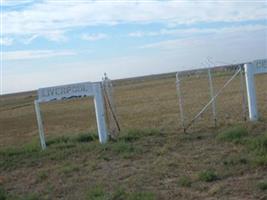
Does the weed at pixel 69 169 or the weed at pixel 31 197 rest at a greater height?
the weed at pixel 69 169

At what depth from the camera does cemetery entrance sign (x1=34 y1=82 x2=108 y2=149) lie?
13109 millimetres

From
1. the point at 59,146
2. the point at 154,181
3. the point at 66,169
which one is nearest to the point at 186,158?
the point at 154,181

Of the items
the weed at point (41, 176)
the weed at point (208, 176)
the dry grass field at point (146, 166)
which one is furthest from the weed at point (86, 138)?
the weed at point (208, 176)

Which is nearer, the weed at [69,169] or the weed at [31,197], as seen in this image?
the weed at [31,197]

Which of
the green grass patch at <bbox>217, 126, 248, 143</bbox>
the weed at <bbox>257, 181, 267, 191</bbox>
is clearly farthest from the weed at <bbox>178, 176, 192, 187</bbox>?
the green grass patch at <bbox>217, 126, 248, 143</bbox>

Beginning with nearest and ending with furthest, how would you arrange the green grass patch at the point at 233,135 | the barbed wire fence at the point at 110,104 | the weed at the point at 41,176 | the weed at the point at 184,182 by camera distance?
the weed at the point at 184,182 → the weed at the point at 41,176 → the green grass patch at the point at 233,135 → the barbed wire fence at the point at 110,104

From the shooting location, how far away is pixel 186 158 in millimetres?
10133

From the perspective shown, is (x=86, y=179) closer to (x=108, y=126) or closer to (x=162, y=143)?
(x=162, y=143)

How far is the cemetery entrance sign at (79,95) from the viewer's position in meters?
→ 13.1

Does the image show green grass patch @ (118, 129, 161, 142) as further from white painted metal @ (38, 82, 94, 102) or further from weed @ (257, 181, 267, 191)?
weed @ (257, 181, 267, 191)

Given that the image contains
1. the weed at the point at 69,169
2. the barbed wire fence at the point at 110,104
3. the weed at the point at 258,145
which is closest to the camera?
the weed at the point at 258,145

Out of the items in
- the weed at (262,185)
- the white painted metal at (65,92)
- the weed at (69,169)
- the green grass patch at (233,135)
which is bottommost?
the weed at (262,185)

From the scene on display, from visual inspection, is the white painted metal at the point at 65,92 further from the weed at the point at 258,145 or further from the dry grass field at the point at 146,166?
the weed at the point at 258,145

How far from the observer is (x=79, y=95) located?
43.5 ft
